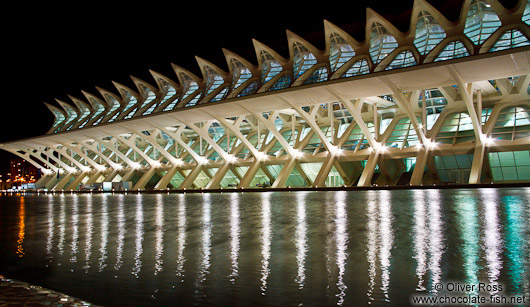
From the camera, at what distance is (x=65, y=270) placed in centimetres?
→ 495

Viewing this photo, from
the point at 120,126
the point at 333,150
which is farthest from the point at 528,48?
the point at 120,126

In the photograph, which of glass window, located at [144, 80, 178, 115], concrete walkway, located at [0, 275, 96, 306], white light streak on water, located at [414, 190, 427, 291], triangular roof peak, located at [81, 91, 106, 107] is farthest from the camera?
triangular roof peak, located at [81, 91, 106, 107]

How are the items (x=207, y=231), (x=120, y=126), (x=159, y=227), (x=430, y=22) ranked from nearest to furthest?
1. (x=207, y=231)
2. (x=159, y=227)
3. (x=430, y=22)
4. (x=120, y=126)

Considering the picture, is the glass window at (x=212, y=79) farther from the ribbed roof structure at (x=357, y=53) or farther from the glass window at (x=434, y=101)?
the glass window at (x=434, y=101)

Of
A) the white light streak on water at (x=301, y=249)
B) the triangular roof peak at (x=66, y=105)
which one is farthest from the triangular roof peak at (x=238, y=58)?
the triangular roof peak at (x=66, y=105)

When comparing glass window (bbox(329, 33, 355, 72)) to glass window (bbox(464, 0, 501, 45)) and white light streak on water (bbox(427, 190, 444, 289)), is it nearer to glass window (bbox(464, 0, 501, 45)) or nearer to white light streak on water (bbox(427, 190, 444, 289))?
glass window (bbox(464, 0, 501, 45))

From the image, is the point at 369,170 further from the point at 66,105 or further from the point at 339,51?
the point at 66,105

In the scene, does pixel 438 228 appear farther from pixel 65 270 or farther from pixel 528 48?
pixel 528 48

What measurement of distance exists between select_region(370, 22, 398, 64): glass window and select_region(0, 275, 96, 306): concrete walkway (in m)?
29.3

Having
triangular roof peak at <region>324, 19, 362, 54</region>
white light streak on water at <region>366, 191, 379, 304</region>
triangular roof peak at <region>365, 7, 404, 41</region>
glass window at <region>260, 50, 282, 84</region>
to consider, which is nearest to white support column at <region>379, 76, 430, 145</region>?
triangular roof peak at <region>365, 7, 404, 41</region>

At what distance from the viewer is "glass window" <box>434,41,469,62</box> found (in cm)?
2636

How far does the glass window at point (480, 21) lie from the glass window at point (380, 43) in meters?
4.94

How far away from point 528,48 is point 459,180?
38.9 feet

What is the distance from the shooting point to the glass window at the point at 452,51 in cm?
2636
